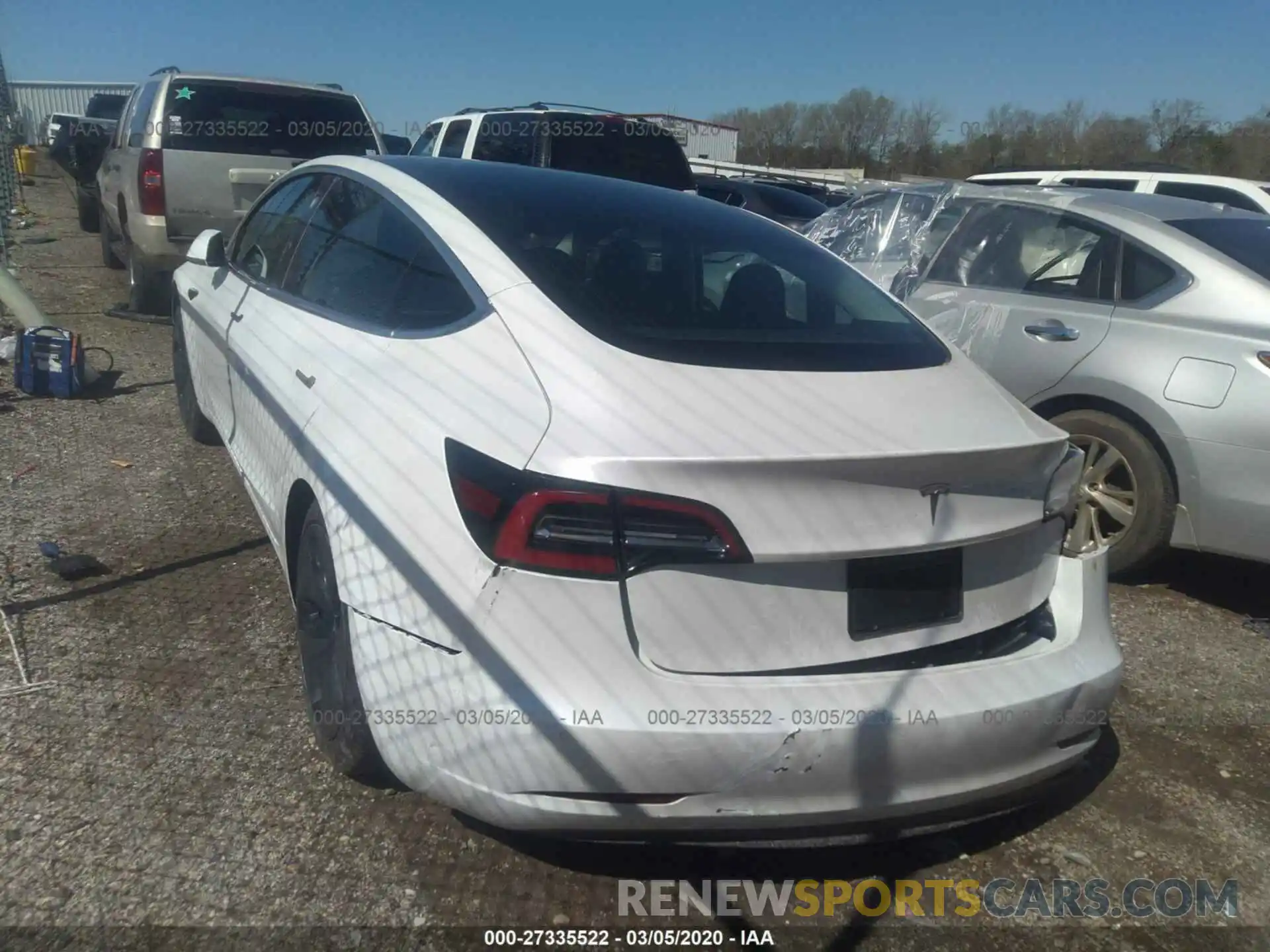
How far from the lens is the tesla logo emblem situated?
2197 millimetres

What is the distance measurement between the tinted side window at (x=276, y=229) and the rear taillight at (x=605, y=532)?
84.4 inches

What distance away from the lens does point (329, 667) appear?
110 inches

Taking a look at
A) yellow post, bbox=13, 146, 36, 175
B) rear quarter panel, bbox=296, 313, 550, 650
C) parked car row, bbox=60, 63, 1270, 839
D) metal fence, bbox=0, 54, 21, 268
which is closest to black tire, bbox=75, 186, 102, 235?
metal fence, bbox=0, 54, 21, 268

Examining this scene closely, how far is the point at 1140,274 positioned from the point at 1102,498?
3.26ft

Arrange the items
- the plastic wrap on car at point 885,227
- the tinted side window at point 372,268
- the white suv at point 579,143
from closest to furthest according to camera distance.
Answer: the tinted side window at point 372,268 < the plastic wrap on car at point 885,227 < the white suv at point 579,143

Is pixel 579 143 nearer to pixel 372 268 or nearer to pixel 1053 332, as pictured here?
pixel 1053 332

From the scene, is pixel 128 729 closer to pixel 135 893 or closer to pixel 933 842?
pixel 135 893

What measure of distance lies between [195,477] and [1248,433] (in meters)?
4.52

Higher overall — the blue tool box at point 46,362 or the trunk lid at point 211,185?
the trunk lid at point 211,185

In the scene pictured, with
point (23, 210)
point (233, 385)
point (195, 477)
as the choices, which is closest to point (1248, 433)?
point (233, 385)

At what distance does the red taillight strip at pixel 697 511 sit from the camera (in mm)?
1996

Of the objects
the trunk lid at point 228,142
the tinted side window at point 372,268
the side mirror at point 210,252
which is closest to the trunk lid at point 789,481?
the tinted side window at point 372,268

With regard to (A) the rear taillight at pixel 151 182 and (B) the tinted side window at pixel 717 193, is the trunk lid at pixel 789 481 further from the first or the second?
(B) the tinted side window at pixel 717 193

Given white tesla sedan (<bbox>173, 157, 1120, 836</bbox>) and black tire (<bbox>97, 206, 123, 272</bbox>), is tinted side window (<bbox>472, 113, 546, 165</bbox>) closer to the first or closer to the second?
black tire (<bbox>97, 206, 123, 272</bbox>)
